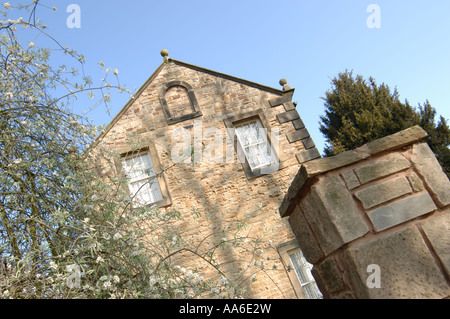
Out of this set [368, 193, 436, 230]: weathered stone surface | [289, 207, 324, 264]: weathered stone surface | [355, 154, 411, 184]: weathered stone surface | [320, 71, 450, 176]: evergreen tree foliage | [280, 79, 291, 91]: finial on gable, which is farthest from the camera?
[320, 71, 450, 176]: evergreen tree foliage

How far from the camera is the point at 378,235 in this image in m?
2.18

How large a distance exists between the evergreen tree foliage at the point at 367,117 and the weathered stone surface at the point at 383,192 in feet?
47.2

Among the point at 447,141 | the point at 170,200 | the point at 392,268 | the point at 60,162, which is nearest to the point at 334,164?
the point at 392,268

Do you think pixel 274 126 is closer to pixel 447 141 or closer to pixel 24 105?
pixel 24 105

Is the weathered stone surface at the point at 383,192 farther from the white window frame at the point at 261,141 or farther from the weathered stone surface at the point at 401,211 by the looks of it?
the white window frame at the point at 261,141

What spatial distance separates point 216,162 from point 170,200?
150 cm

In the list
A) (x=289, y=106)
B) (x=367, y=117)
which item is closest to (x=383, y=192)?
(x=289, y=106)

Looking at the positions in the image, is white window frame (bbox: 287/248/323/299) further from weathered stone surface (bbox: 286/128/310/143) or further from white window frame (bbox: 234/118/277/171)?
weathered stone surface (bbox: 286/128/310/143)

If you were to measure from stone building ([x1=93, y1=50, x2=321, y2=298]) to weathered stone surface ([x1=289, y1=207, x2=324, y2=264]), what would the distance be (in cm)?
551

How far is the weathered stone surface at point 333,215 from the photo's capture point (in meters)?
2.19

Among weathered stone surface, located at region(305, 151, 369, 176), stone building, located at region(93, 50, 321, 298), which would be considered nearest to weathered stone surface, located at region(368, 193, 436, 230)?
weathered stone surface, located at region(305, 151, 369, 176)

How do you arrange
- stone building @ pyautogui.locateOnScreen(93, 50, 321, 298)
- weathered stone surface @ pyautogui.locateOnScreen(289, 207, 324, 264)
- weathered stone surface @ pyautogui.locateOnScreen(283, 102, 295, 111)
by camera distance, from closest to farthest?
weathered stone surface @ pyautogui.locateOnScreen(289, 207, 324, 264) → stone building @ pyautogui.locateOnScreen(93, 50, 321, 298) → weathered stone surface @ pyautogui.locateOnScreen(283, 102, 295, 111)

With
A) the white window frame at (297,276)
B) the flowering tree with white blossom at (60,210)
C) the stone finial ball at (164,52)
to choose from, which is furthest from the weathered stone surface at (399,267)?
the stone finial ball at (164,52)

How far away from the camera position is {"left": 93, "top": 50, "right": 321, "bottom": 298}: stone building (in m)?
8.19
